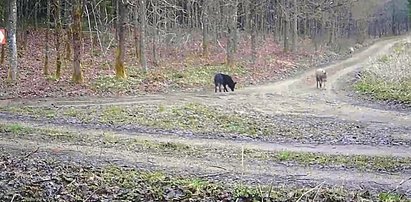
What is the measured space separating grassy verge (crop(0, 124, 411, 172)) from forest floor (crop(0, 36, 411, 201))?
0.02m

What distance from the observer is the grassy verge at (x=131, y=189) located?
334 inches

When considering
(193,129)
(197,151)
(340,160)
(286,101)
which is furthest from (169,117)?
(286,101)

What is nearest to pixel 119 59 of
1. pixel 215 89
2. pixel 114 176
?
pixel 215 89

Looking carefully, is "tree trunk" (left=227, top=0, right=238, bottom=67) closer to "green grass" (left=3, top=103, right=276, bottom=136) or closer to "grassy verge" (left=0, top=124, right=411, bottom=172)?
"green grass" (left=3, top=103, right=276, bottom=136)

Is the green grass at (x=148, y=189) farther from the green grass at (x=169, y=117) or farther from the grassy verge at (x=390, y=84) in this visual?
the grassy verge at (x=390, y=84)

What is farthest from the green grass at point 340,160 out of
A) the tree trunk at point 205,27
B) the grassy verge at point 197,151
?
the tree trunk at point 205,27

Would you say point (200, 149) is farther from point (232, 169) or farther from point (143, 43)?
point (143, 43)

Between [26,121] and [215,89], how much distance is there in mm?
12397

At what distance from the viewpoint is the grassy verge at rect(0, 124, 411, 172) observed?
11.7 metres

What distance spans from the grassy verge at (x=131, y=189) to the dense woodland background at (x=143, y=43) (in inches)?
547

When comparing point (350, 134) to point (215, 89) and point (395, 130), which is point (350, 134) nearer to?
point (395, 130)

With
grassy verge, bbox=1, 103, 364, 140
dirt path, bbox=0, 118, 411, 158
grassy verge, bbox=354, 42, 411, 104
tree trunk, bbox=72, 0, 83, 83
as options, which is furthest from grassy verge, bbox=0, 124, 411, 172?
grassy verge, bbox=354, 42, 411, 104

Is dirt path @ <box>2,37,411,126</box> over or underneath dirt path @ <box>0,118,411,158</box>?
over

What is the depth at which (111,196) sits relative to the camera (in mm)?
8547
